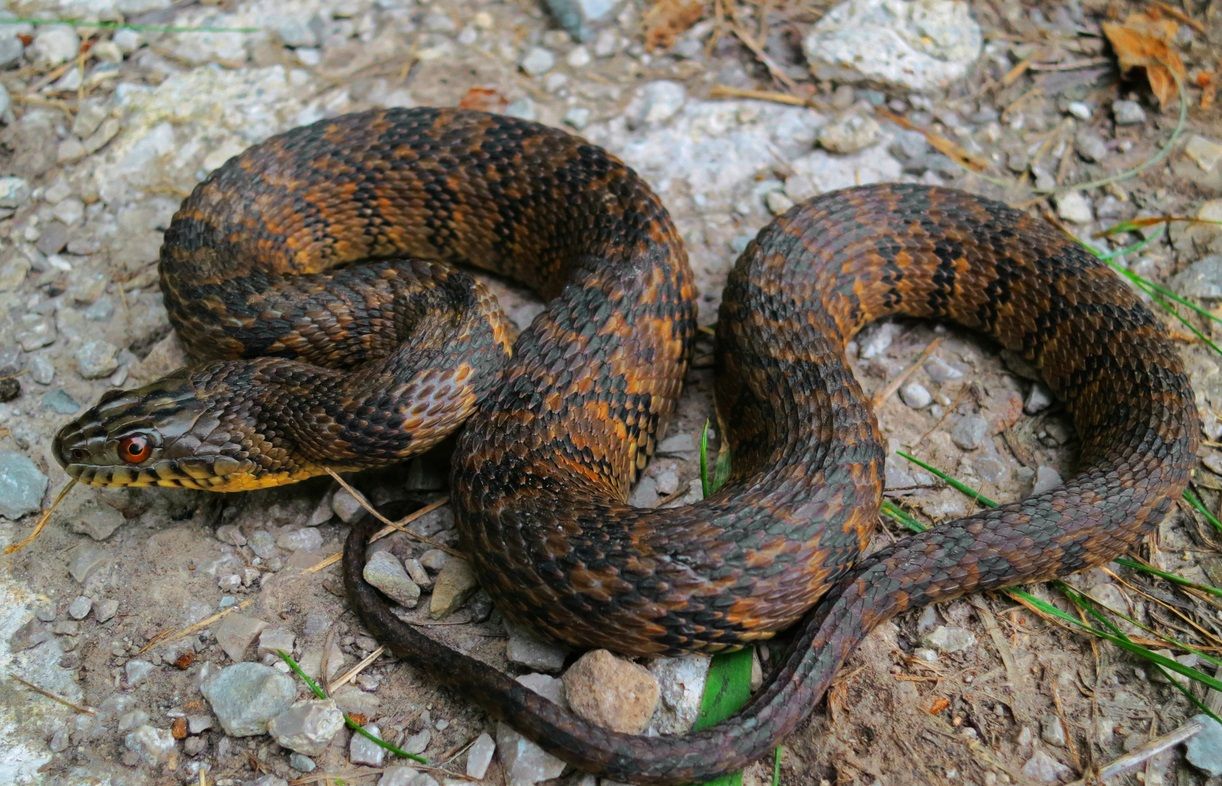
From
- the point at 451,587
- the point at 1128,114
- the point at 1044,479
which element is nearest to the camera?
the point at 451,587

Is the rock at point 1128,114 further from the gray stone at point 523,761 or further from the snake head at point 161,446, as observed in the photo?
the snake head at point 161,446

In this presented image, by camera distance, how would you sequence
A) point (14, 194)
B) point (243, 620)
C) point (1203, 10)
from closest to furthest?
point (243, 620) < point (14, 194) < point (1203, 10)

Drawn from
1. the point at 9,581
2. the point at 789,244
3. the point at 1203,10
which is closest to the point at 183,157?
the point at 9,581

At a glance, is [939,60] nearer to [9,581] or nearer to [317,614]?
[317,614]

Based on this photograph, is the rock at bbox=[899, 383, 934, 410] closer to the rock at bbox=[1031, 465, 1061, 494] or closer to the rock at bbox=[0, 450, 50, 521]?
the rock at bbox=[1031, 465, 1061, 494]

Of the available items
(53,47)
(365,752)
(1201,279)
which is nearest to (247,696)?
(365,752)

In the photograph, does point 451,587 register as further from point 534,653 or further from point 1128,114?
point 1128,114
